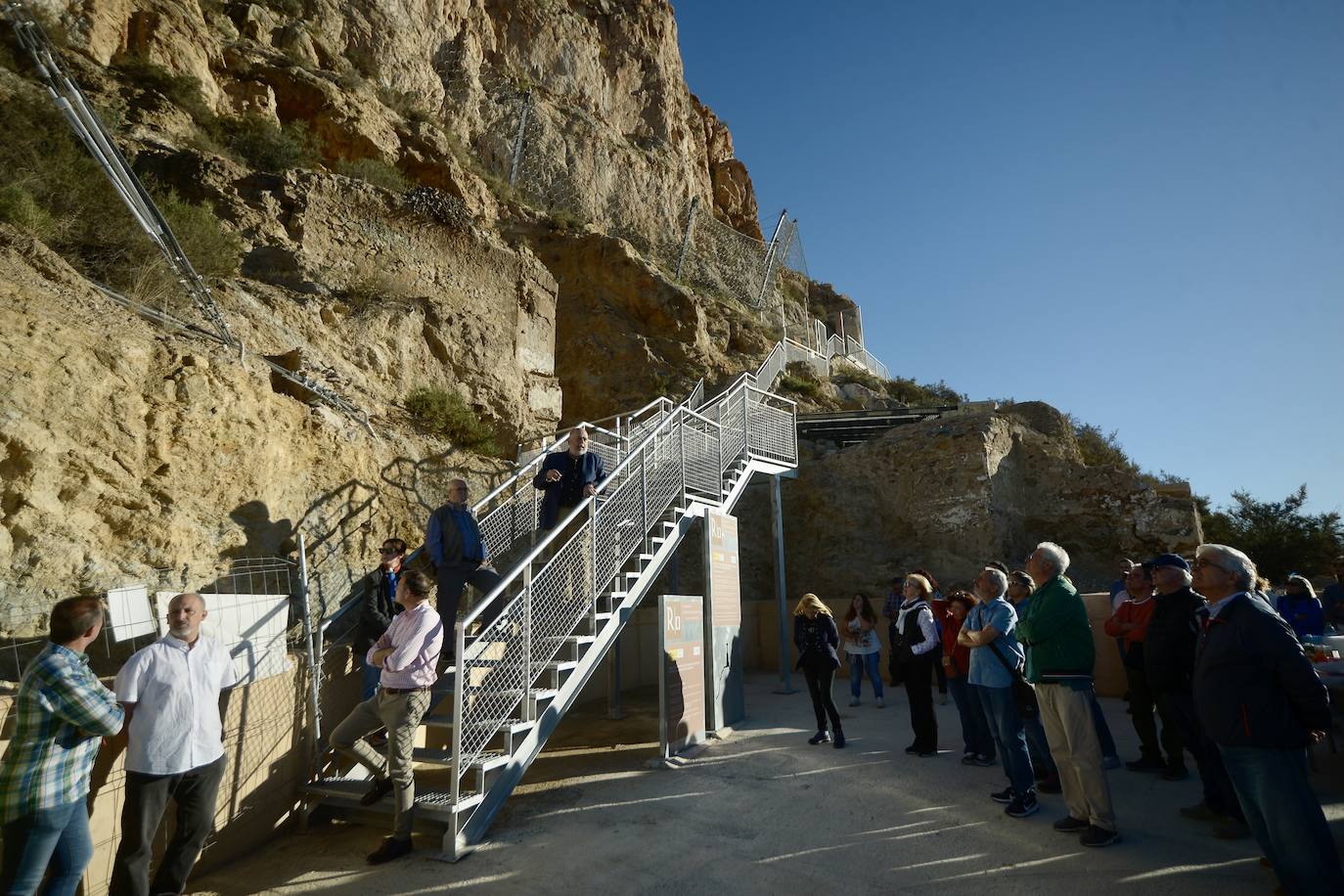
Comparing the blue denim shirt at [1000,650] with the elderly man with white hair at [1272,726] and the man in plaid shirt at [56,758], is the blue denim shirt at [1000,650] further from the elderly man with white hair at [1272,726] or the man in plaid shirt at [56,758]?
the man in plaid shirt at [56,758]

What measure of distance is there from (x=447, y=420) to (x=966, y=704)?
7.16 m

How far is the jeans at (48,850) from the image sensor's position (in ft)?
10.2

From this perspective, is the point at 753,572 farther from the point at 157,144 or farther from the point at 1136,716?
the point at 157,144

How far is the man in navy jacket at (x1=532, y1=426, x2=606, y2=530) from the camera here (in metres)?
7.66

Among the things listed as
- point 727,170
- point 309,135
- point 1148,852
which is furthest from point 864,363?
point 1148,852

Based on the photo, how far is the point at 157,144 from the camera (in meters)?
10.4

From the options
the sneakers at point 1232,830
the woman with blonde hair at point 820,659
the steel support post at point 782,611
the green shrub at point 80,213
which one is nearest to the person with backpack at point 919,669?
the woman with blonde hair at point 820,659

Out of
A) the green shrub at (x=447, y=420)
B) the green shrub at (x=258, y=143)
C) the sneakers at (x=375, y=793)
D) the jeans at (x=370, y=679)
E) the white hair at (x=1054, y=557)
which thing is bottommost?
the sneakers at (x=375, y=793)

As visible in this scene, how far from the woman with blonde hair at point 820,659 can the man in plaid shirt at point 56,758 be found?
18.6 ft

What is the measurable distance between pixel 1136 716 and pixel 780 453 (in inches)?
293

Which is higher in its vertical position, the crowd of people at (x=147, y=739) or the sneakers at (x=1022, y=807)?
the crowd of people at (x=147, y=739)

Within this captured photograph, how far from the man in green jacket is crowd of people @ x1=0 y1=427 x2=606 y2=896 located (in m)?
4.04

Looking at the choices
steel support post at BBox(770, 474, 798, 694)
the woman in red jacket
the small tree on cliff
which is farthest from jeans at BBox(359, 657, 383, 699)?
the small tree on cliff

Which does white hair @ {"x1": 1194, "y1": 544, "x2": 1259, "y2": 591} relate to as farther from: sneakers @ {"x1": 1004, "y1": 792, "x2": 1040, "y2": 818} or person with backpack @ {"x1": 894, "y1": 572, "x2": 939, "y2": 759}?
person with backpack @ {"x1": 894, "y1": 572, "x2": 939, "y2": 759}
